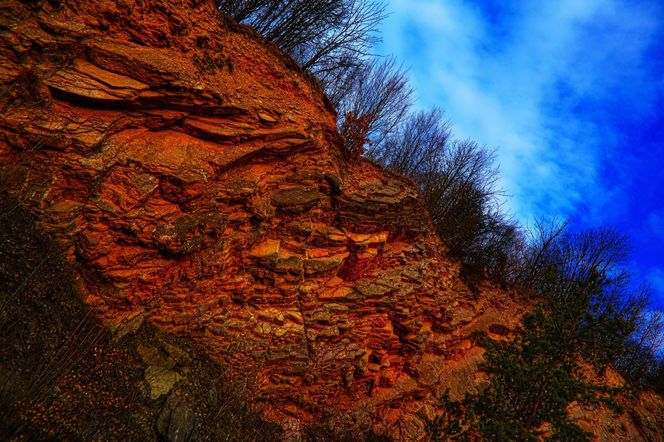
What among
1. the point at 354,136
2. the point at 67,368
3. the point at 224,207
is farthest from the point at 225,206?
the point at 354,136

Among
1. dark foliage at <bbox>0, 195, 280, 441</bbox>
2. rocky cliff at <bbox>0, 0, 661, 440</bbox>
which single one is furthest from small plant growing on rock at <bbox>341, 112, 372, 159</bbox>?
dark foliage at <bbox>0, 195, 280, 441</bbox>

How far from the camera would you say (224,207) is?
242 inches

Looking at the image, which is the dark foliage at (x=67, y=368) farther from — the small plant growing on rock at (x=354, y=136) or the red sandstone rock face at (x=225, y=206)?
the small plant growing on rock at (x=354, y=136)

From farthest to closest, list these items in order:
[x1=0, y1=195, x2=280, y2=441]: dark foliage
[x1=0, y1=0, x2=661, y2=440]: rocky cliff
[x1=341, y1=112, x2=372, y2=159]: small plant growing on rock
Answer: [x1=341, y1=112, x2=372, y2=159]: small plant growing on rock → [x1=0, y1=0, x2=661, y2=440]: rocky cliff → [x1=0, y1=195, x2=280, y2=441]: dark foliage

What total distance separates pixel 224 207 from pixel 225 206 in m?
0.03

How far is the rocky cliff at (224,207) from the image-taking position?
448 centimetres

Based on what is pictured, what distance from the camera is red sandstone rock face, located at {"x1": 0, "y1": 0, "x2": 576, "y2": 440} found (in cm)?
449

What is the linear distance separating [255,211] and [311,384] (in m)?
4.42

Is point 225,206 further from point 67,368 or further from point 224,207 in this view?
point 67,368

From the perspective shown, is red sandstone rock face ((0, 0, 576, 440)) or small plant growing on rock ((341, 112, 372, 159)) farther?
small plant growing on rock ((341, 112, 372, 159))

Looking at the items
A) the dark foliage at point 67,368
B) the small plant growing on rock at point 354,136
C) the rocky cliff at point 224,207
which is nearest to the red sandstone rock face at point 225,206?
the rocky cliff at point 224,207

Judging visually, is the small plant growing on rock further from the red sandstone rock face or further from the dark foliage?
the dark foliage

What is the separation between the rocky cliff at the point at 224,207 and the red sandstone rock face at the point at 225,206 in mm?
31

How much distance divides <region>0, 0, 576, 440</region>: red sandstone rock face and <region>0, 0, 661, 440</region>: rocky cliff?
3cm
